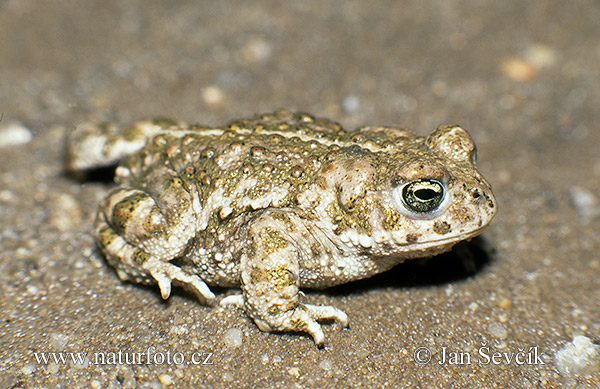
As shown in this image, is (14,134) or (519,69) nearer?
(14,134)

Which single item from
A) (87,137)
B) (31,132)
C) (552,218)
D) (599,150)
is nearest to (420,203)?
(552,218)

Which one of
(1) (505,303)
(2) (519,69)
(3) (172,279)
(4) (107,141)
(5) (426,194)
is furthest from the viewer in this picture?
(2) (519,69)

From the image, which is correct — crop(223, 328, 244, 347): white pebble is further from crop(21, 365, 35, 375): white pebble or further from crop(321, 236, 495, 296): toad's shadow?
crop(21, 365, 35, 375): white pebble

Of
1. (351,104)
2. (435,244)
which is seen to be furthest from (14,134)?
(435,244)

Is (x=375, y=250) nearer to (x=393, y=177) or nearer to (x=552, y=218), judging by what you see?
(x=393, y=177)

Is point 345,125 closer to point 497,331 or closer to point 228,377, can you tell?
point 497,331

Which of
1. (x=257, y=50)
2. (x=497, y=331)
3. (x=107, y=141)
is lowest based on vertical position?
(x=497, y=331)
